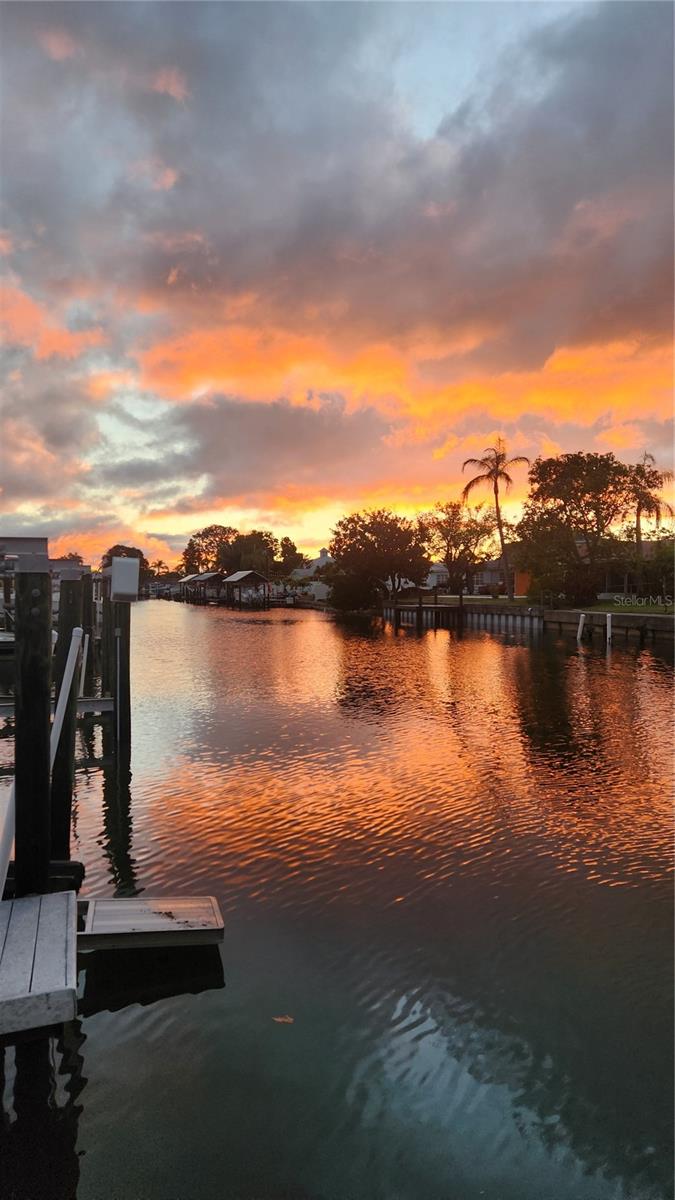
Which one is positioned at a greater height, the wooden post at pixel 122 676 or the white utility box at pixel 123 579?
the white utility box at pixel 123 579

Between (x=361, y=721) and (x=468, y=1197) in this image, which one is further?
(x=361, y=721)

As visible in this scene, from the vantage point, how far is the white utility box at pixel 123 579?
34.9ft

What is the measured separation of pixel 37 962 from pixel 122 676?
914cm

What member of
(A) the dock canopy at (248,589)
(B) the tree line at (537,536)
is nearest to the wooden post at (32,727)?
(B) the tree line at (537,536)

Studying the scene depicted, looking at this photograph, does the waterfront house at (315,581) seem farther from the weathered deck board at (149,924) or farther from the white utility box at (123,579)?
the weathered deck board at (149,924)

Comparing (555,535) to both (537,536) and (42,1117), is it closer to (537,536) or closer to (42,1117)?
(537,536)

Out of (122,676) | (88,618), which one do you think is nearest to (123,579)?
(122,676)

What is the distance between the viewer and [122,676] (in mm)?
13414

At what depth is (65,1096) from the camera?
4.76 meters

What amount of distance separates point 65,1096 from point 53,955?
3.19ft

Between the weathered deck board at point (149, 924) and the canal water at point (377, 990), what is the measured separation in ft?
1.23

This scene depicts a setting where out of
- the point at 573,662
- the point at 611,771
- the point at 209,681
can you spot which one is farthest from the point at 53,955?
the point at 573,662

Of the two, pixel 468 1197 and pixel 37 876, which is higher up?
pixel 37 876

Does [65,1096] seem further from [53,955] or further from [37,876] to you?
[37,876]
